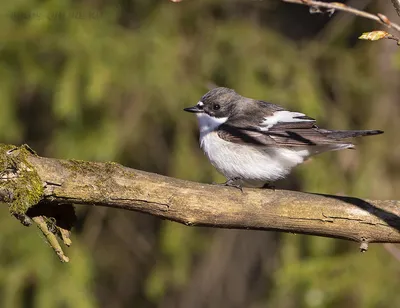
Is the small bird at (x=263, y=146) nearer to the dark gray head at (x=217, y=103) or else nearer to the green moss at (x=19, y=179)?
the dark gray head at (x=217, y=103)

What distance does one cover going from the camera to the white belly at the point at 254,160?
4156mm

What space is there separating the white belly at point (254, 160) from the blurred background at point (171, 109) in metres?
1.06

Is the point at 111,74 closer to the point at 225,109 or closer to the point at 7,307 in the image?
the point at 225,109

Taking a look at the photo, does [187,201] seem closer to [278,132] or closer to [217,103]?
[278,132]

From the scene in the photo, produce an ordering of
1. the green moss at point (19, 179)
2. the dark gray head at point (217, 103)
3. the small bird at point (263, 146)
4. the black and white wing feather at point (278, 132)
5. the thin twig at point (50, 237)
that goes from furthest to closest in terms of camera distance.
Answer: the dark gray head at point (217, 103)
the small bird at point (263, 146)
the black and white wing feather at point (278, 132)
the thin twig at point (50, 237)
the green moss at point (19, 179)

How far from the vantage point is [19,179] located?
9.84 ft

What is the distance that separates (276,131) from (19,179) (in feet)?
5.89

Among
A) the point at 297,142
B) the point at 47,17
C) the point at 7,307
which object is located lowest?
the point at 7,307

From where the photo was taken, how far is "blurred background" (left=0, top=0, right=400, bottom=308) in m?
5.03

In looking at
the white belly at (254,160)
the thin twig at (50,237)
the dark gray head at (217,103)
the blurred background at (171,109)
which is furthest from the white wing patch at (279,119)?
the thin twig at (50,237)

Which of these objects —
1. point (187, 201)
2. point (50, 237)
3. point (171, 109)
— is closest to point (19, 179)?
point (50, 237)

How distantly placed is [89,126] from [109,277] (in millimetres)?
2231

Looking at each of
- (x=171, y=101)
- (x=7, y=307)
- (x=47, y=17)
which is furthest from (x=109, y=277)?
(x=47, y=17)

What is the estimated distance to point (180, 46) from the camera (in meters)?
5.51
